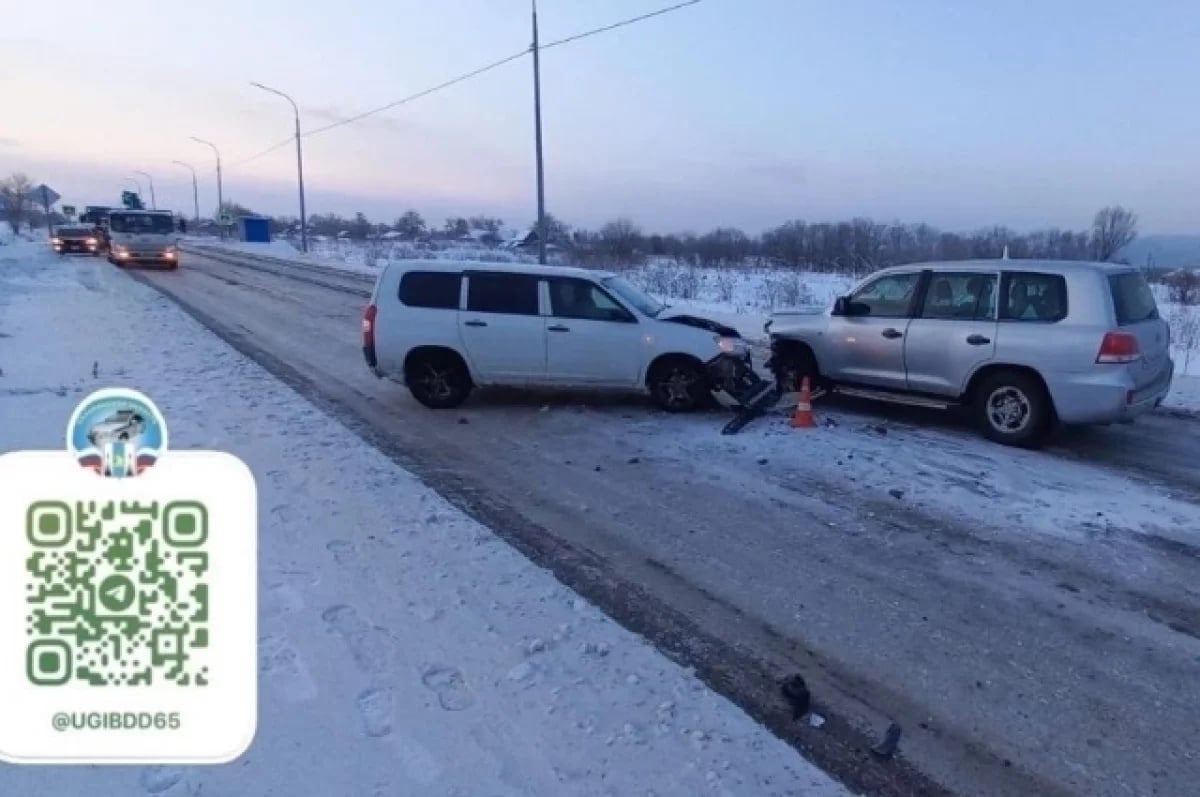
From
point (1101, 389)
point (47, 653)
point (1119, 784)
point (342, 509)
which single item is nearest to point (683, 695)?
point (1119, 784)

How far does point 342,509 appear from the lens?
564cm

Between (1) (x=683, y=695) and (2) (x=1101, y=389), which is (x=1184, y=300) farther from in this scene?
(1) (x=683, y=695)

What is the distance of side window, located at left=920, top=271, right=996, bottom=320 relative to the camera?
7918 mm

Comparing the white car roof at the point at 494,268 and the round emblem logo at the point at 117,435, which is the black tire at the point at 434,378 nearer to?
the white car roof at the point at 494,268

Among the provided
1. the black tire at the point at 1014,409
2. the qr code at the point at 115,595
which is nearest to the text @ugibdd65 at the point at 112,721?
the qr code at the point at 115,595

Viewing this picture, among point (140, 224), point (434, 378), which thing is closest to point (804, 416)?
point (434, 378)

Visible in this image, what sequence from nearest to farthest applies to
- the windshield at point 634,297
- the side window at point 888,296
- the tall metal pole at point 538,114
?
the side window at point 888,296
the windshield at point 634,297
the tall metal pole at point 538,114

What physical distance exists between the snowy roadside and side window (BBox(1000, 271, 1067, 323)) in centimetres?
579

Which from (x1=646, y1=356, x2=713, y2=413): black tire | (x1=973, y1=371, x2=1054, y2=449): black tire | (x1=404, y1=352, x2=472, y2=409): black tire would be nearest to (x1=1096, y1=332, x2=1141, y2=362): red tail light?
(x1=973, y1=371, x2=1054, y2=449): black tire

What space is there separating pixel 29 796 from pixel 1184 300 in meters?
31.6

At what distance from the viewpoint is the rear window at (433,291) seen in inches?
367

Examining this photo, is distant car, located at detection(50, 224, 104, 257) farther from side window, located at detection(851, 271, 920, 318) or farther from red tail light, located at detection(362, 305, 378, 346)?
side window, located at detection(851, 271, 920, 318)

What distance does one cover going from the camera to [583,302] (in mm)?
9156

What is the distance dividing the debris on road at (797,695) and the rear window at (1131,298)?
5675 mm
